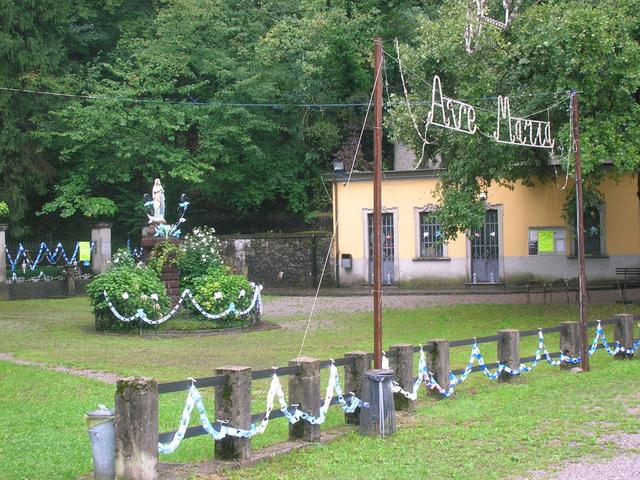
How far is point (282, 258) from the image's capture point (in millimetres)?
35281

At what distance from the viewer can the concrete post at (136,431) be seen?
754cm

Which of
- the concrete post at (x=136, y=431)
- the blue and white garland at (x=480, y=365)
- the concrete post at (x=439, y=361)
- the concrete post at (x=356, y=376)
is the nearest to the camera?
the concrete post at (x=136, y=431)

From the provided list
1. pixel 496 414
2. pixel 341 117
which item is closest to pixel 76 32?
pixel 341 117

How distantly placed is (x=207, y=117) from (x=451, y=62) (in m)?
17.4

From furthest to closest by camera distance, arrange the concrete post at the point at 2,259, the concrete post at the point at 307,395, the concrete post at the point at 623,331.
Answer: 1. the concrete post at the point at 2,259
2. the concrete post at the point at 623,331
3. the concrete post at the point at 307,395

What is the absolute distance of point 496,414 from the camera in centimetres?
1093

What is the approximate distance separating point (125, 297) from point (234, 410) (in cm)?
1260

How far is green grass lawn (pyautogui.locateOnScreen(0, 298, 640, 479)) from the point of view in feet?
28.1

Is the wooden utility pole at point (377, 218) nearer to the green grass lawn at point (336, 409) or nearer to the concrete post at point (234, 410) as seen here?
the green grass lawn at point (336, 409)

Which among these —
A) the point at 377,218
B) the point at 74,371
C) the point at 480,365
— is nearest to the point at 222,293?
the point at 74,371

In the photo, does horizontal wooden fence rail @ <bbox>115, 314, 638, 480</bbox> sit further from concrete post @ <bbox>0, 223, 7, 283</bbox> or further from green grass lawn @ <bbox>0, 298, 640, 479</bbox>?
concrete post @ <bbox>0, 223, 7, 283</bbox>

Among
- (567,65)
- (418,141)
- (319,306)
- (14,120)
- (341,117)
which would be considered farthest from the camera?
(341,117)

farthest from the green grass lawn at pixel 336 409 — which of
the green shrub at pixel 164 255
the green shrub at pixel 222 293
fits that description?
the green shrub at pixel 164 255

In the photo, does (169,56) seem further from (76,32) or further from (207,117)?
(76,32)
